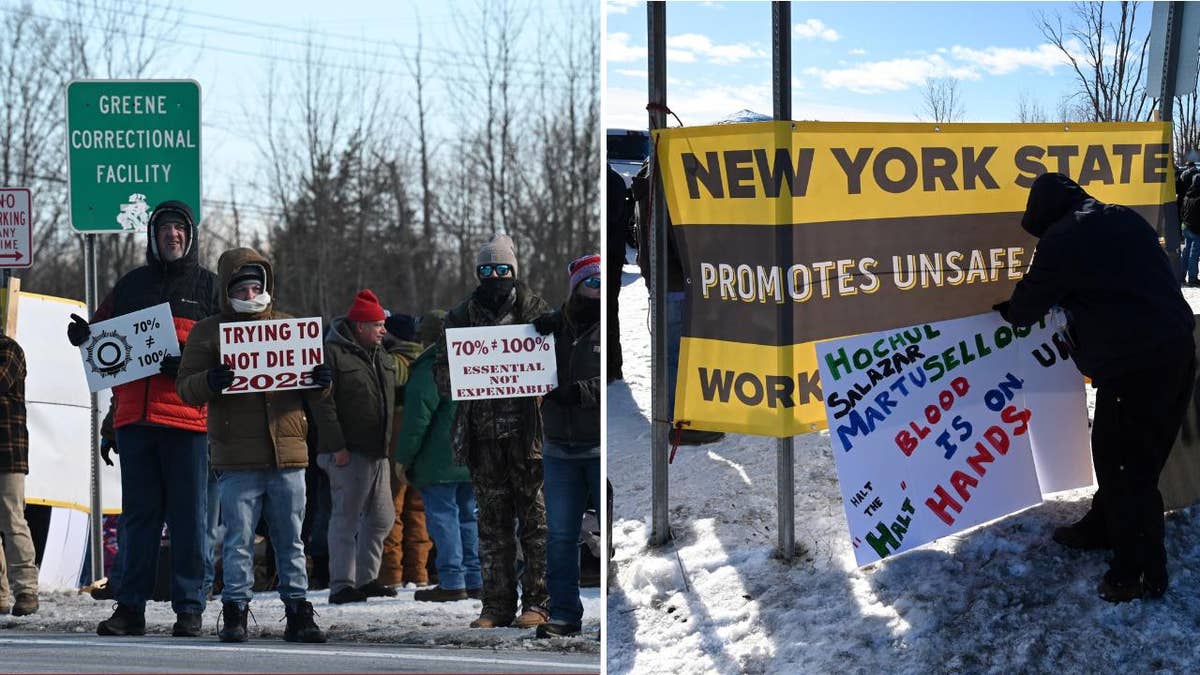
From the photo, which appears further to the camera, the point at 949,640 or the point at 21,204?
the point at 21,204

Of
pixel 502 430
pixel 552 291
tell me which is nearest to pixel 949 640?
pixel 502 430

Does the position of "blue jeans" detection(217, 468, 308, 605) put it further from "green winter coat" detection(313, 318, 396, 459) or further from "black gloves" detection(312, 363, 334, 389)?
"green winter coat" detection(313, 318, 396, 459)

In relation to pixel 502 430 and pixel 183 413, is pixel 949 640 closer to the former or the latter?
pixel 502 430

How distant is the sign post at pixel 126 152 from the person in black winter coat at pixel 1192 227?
1082cm

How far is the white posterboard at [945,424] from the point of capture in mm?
6555

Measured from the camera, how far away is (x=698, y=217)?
6988 mm

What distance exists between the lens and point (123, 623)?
730 cm

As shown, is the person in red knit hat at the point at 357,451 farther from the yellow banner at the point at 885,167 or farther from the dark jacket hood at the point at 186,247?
the yellow banner at the point at 885,167

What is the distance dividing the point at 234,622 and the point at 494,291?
209 cm

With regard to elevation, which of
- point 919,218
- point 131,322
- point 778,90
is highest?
point 778,90

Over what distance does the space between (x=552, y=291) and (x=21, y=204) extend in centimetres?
2488

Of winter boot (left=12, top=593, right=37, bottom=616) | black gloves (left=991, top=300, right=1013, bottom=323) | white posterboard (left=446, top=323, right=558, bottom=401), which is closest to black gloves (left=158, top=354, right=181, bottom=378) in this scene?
white posterboard (left=446, top=323, right=558, bottom=401)

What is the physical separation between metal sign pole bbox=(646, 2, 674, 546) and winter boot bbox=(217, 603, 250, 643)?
83.2 inches

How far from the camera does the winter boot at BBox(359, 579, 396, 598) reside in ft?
27.8
